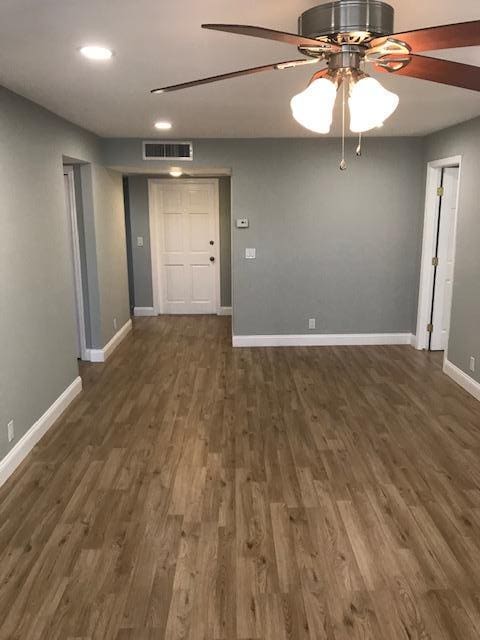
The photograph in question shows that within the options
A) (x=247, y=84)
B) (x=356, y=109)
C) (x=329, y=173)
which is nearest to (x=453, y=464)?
(x=356, y=109)

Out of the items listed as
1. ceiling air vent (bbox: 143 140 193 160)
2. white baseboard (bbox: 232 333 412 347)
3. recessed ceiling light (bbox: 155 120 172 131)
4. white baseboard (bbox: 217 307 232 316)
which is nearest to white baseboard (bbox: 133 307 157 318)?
white baseboard (bbox: 217 307 232 316)

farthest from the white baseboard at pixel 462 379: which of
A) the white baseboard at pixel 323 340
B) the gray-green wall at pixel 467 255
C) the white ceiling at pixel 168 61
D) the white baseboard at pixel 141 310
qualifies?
the white baseboard at pixel 141 310

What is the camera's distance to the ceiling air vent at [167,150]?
18.2ft

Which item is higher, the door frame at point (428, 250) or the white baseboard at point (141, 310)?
the door frame at point (428, 250)

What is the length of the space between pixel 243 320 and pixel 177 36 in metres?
4.10

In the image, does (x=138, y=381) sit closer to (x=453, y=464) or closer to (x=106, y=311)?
(x=106, y=311)

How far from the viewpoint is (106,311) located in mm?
5781

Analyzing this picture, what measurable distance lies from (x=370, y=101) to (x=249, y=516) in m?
2.19

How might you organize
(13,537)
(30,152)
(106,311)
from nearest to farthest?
(13,537) < (30,152) < (106,311)

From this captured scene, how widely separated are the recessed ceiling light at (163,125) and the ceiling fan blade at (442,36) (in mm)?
3242

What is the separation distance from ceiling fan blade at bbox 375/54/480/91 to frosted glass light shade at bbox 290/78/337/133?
0.21 metres

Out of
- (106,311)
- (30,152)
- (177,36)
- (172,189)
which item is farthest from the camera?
(172,189)

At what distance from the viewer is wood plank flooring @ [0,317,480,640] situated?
2.11 metres

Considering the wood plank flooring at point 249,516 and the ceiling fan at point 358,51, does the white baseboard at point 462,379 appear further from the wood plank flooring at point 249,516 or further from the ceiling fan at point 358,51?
the ceiling fan at point 358,51
